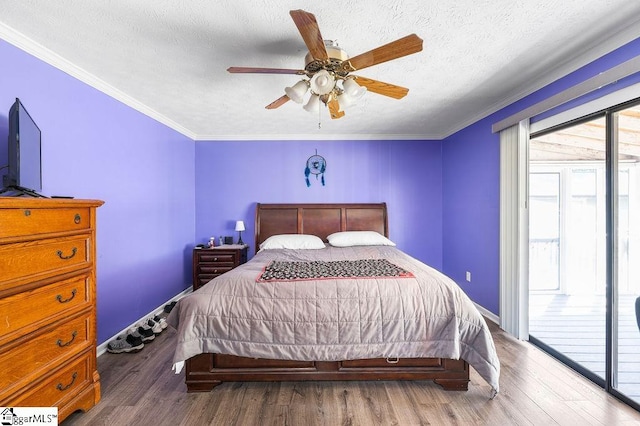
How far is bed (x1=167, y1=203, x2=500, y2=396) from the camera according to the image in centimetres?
185

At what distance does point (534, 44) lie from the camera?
1.91 meters

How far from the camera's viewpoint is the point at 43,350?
1474mm

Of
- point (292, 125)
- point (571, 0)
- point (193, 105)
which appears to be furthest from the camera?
point (292, 125)

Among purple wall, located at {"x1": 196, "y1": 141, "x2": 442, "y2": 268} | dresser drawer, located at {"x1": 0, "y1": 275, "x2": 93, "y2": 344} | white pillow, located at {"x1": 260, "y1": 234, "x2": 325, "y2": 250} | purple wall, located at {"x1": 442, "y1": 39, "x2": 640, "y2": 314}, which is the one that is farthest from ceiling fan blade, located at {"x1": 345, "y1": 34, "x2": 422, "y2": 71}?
purple wall, located at {"x1": 196, "y1": 141, "x2": 442, "y2": 268}

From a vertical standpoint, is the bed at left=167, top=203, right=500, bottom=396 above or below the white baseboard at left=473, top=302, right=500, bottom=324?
above

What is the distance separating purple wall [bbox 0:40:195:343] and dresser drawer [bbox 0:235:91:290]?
0.80 metres

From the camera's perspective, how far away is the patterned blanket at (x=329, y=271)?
208 centimetres

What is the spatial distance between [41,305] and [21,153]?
2.98 feet

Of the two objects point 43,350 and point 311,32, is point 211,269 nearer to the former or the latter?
point 43,350

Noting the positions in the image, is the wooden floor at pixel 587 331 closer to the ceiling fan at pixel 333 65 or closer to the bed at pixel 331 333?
the bed at pixel 331 333

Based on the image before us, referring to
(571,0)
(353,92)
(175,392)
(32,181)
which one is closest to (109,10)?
(32,181)

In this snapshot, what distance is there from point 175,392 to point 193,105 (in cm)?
281

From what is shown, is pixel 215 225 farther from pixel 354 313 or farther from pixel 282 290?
pixel 354 313

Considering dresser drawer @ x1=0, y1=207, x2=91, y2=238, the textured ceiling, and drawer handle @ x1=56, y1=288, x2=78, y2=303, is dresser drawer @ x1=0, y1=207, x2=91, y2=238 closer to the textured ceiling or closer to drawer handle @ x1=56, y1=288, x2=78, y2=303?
drawer handle @ x1=56, y1=288, x2=78, y2=303
